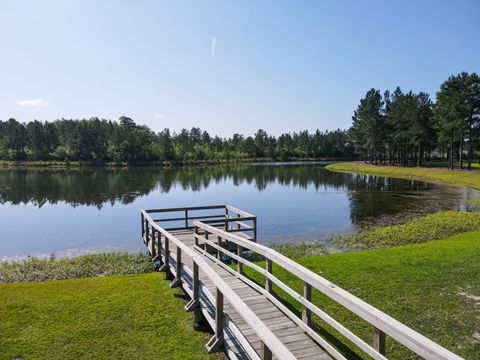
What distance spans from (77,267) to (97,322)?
665 centimetres

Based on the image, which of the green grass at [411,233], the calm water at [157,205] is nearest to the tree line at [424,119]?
the calm water at [157,205]

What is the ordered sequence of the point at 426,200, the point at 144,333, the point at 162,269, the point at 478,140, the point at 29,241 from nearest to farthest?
the point at 144,333 → the point at 162,269 → the point at 29,241 → the point at 426,200 → the point at 478,140

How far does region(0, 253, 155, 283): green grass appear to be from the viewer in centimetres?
1291

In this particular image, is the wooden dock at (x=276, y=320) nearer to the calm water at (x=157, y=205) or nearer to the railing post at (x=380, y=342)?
the railing post at (x=380, y=342)

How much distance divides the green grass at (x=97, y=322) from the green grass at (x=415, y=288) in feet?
9.57

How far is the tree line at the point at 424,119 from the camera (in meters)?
52.3

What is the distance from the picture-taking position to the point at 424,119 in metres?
66.9

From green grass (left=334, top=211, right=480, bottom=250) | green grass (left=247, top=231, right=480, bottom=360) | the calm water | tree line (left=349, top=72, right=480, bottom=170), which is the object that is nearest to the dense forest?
tree line (left=349, top=72, right=480, bottom=170)

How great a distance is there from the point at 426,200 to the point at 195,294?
1261 inches

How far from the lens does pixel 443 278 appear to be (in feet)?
34.1

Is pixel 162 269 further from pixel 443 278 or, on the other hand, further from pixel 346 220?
pixel 346 220

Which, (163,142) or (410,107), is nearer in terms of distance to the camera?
(410,107)

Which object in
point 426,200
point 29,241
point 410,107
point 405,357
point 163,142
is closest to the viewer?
point 405,357

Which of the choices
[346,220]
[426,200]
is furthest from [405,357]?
[426,200]
